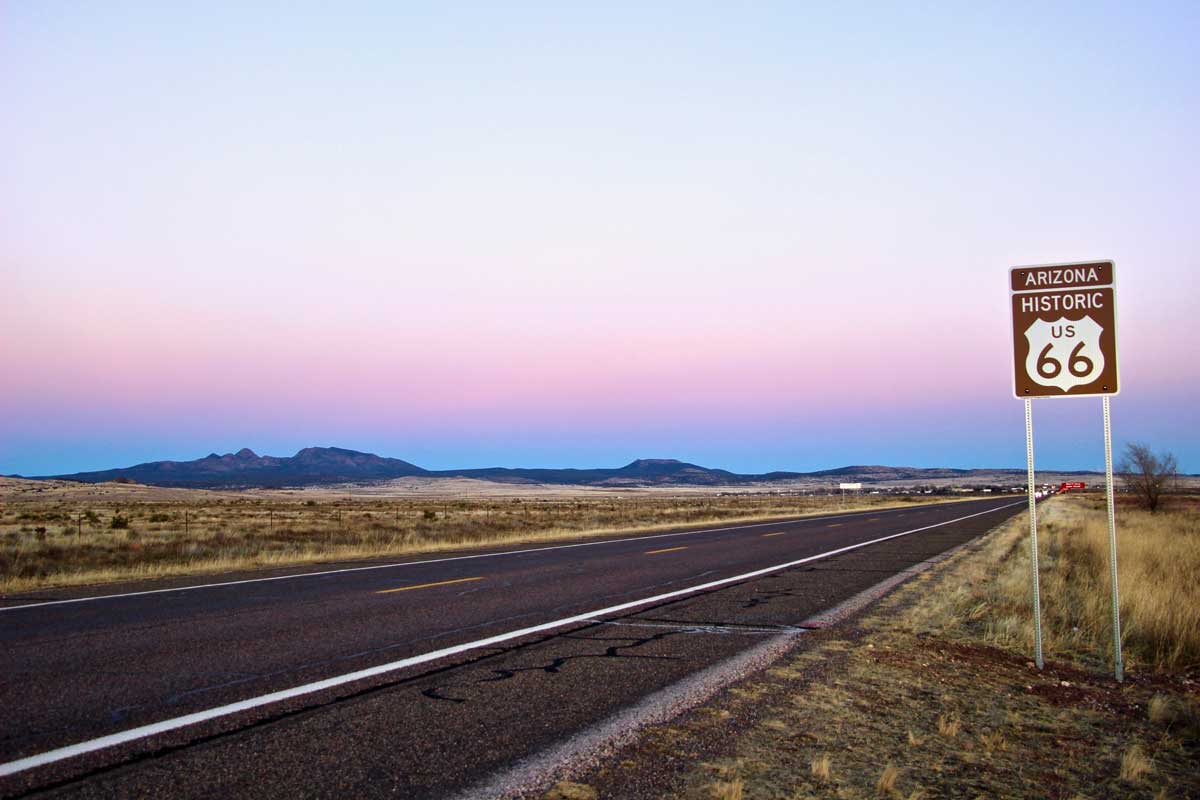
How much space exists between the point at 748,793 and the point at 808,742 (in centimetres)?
107

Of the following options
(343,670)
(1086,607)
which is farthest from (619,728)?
(1086,607)

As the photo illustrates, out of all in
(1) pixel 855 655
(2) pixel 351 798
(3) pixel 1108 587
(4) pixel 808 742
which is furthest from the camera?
(3) pixel 1108 587

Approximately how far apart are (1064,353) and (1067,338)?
14 cm

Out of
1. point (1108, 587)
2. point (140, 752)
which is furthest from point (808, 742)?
point (1108, 587)

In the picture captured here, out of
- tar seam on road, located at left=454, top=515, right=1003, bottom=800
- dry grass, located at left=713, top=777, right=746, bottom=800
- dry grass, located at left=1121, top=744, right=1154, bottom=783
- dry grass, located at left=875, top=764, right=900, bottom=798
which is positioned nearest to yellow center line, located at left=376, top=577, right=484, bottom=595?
tar seam on road, located at left=454, top=515, right=1003, bottom=800

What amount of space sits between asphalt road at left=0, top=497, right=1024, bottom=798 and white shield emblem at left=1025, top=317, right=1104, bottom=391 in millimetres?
3872

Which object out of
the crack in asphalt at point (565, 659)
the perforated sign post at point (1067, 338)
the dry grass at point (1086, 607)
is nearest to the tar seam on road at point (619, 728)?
the crack in asphalt at point (565, 659)

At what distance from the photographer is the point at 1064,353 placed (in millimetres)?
7367

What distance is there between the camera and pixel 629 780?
15.1ft

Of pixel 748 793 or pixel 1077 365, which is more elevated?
pixel 1077 365

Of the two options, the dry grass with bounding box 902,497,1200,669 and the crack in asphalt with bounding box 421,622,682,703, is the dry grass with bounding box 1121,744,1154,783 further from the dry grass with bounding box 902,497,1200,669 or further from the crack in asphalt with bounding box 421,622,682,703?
the crack in asphalt with bounding box 421,622,682,703

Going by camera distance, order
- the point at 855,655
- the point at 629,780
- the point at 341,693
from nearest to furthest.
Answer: the point at 629,780 < the point at 341,693 < the point at 855,655

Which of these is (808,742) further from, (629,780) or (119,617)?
(119,617)

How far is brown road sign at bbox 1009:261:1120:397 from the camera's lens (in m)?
7.26
